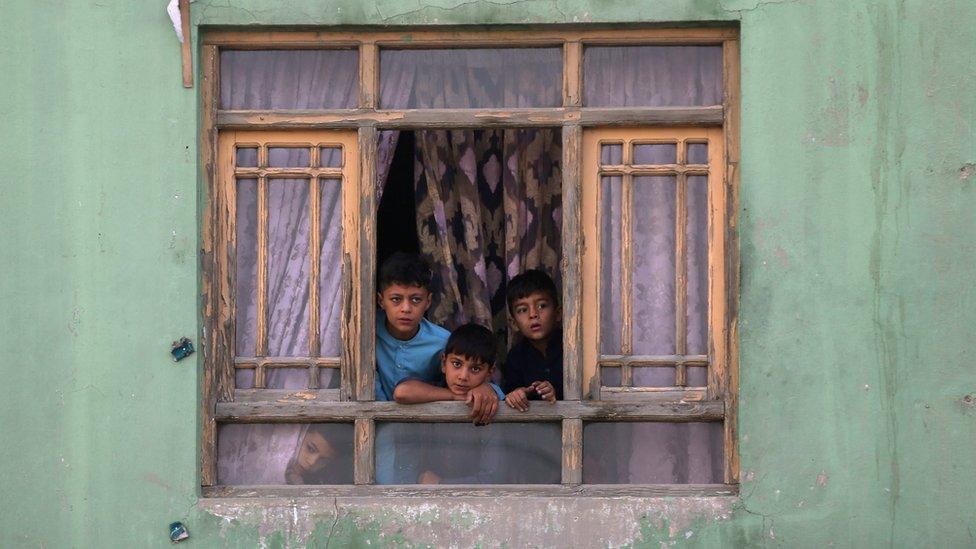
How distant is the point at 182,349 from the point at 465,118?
4.86 ft

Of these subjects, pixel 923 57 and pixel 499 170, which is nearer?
pixel 923 57

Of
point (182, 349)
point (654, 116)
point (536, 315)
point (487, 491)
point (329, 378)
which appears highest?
point (654, 116)

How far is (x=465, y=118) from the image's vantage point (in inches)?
277

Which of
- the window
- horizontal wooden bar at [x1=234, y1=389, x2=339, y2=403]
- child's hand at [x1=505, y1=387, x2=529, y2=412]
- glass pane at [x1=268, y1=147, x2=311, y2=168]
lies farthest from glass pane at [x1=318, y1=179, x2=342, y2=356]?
child's hand at [x1=505, y1=387, x2=529, y2=412]

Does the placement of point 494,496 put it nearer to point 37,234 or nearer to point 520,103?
point 520,103

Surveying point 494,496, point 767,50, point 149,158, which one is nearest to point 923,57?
point 767,50

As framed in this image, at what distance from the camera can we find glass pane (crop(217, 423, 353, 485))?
697cm

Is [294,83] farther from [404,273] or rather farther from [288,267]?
[404,273]

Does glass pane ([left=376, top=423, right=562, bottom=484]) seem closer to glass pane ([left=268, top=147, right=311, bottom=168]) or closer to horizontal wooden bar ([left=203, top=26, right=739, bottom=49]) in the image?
glass pane ([left=268, top=147, right=311, bottom=168])

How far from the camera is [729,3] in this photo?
22.4 feet

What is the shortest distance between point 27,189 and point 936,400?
3694 millimetres

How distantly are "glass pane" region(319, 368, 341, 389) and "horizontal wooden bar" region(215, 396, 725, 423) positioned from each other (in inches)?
2.8

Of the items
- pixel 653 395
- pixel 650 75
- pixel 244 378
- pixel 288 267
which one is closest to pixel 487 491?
pixel 653 395

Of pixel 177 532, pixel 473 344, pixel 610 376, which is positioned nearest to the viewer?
pixel 177 532
